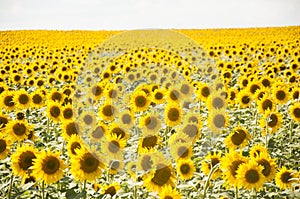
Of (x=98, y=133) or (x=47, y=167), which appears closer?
(x=47, y=167)

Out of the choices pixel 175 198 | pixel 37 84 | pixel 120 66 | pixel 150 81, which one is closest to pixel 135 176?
pixel 175 198

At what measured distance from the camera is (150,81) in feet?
37.1

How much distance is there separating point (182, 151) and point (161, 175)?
982 mm

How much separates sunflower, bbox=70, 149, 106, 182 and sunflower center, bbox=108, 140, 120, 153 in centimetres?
64

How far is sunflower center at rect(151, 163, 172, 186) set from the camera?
3924 mm

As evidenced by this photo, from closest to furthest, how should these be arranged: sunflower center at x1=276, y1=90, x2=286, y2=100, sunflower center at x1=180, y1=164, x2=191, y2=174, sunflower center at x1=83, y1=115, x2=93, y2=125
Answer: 1. sunflower center at x1=180, y1=164, x2=191, y2=174
2. sunflower center at x1=83, y1=115, x2=93, y2=125
3. sunflower center at x1=276, y1=90, x2=286, y2=100

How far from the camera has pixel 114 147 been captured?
15.9 feet

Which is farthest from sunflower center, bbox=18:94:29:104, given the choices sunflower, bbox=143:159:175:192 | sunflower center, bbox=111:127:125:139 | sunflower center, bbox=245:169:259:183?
sunflower center, bbox=245:169:259:183

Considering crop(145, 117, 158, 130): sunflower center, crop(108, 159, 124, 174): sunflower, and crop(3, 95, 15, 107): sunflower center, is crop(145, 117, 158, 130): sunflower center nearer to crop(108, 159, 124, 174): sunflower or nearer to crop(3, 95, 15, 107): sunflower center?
crop(108, 159, 124, 174): sunflower

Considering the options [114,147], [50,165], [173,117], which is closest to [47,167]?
[50,165]

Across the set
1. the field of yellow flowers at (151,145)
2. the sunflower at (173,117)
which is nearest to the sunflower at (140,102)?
the field of yellow flowers at (151,145)

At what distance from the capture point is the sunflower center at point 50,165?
4.02 m

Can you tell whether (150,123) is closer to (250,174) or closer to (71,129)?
(71,129)

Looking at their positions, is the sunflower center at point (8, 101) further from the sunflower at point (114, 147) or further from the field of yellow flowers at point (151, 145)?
the sunflower at point (114, 147)
